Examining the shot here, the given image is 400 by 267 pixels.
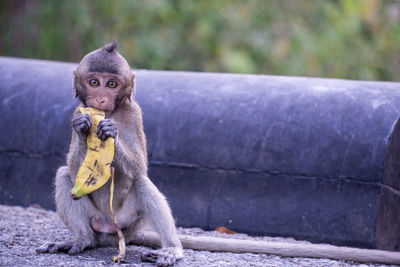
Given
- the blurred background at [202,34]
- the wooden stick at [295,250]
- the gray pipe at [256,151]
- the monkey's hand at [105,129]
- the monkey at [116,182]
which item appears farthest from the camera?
the blurred background at [202,34]

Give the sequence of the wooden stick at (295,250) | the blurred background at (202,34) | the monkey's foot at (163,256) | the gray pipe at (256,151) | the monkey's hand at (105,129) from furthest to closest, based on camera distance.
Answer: the blurred background at (202,34)
the gray pipe at (256,151)
the wooden stick at (295,250)
the monkey's foot at (163,256)
the monkey's hand at (105,129)

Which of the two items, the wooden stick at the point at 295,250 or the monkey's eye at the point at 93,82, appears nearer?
the monkey's eye at the point at 93,82

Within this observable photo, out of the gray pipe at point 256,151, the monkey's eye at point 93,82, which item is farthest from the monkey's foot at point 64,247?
the gray pipe at point 256,151

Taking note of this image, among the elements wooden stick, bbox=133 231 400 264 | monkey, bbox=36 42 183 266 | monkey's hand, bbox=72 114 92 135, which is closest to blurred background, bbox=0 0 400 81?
wooden stick, bbox=133 231 400 264

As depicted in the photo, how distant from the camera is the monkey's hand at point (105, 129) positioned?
168 inches

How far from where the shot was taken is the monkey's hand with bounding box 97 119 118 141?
4.27 m

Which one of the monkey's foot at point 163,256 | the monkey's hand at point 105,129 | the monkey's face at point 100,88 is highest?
the monkey's face at point 100,88

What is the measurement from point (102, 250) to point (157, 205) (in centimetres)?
55

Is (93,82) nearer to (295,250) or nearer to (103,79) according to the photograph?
(103,79)

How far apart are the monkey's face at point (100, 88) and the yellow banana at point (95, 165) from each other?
61 millimetres

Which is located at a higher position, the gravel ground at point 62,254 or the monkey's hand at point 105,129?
the monkey's hand at point 105,129

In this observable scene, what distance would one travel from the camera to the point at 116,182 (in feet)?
15.8

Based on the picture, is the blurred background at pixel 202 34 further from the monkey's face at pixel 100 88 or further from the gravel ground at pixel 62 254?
the monkey's face at pixel 100 88

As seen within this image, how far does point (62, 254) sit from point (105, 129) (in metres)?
0.96
